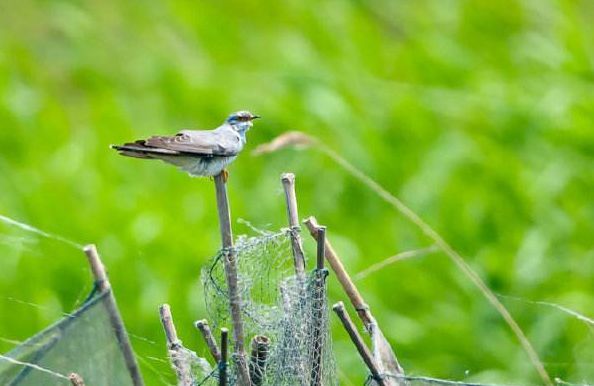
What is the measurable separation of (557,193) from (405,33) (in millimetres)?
2944

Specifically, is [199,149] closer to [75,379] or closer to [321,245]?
[321,245]

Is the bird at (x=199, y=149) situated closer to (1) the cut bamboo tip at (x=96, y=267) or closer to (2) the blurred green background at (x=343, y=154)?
(1) the cut bamboo tip at (x=96, y=267)

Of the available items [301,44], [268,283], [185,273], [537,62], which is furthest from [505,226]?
[268,283]

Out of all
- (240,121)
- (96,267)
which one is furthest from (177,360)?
(240,121)

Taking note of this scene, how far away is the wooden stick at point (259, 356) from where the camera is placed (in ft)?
6.46

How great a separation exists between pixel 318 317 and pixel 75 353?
1.15 ft

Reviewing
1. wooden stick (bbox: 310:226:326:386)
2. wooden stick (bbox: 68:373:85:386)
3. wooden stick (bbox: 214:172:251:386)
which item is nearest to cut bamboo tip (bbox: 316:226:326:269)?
wooden stick (bbox: 310:226:326:386)

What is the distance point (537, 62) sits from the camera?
6.55 meters

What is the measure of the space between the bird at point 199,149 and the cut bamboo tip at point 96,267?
0.57 feet

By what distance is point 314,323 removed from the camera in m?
1.99

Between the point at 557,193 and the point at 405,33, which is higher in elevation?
the point at 405,33

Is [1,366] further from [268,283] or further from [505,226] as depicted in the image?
[505,226]

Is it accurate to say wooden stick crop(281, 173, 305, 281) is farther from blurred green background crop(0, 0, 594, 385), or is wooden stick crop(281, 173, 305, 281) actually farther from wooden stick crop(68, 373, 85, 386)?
blurred green background crop(0, 0, 594, 385)

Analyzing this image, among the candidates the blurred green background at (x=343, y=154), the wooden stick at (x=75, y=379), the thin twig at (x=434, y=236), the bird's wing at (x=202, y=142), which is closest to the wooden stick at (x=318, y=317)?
the bird's wing at (x=202, y=142)
